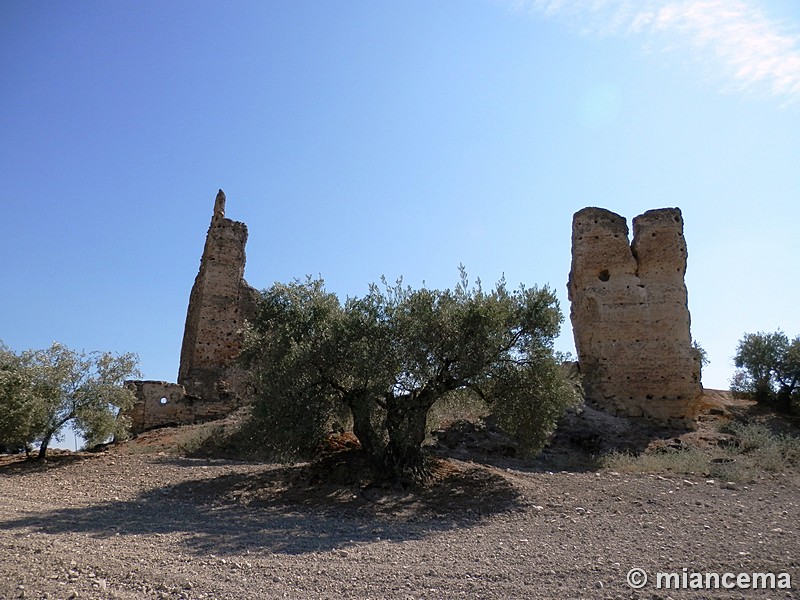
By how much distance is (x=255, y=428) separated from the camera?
406 inches

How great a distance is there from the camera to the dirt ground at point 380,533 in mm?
5102

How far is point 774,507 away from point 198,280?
19088 millimetres

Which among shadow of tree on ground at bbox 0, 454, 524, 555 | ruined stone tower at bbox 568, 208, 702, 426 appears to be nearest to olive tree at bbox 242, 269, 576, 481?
shadow of tree on ground at bbox 0, 454, 524, 555

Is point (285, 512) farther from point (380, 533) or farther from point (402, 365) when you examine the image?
point (402, 365)

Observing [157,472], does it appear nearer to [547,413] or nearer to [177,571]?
[177,571]

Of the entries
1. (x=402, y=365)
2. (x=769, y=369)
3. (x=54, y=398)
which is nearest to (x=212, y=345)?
(x=54, y=398)

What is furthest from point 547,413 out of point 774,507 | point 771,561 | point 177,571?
point 177,571

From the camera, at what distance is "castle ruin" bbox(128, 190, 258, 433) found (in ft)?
60.2

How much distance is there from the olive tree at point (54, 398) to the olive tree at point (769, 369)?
23.7 metres

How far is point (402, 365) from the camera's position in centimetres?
1040

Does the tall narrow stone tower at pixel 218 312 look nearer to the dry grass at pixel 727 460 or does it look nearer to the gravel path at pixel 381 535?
the gravel path at pixel 381 535

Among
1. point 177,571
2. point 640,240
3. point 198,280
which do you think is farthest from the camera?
point 198,280

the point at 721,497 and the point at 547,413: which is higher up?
the point at 547,413

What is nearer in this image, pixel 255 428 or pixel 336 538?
pixel 336 538
